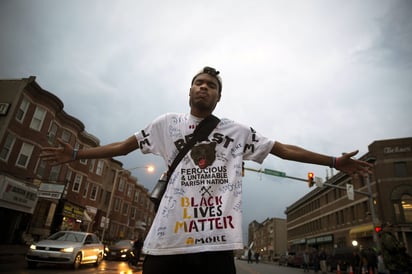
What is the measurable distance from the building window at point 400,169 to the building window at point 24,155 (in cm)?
3584

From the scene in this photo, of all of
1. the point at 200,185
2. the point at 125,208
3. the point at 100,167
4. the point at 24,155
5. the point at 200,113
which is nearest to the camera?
the point at 200,185

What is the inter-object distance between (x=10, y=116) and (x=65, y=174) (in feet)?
29.0

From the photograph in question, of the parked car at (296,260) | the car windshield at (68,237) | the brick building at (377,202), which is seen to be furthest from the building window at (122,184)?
the brick building at (377,202)

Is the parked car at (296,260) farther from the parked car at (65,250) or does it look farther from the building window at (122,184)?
the parked car at (65,250)

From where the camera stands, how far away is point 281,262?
1721 inches

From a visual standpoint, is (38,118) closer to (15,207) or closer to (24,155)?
(24,155)

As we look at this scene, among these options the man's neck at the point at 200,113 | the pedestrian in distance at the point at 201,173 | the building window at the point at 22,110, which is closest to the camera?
the pedestrian in distance at the point at 201,173

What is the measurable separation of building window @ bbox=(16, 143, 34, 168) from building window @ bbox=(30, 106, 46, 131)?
5.29 ft

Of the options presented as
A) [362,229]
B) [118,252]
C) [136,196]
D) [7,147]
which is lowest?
[118,252]

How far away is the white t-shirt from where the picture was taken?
76.0 inches

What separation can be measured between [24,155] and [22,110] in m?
3.48

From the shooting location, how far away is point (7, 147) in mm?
19828

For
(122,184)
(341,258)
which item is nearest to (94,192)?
(122,184)

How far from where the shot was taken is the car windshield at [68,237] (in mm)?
11795
